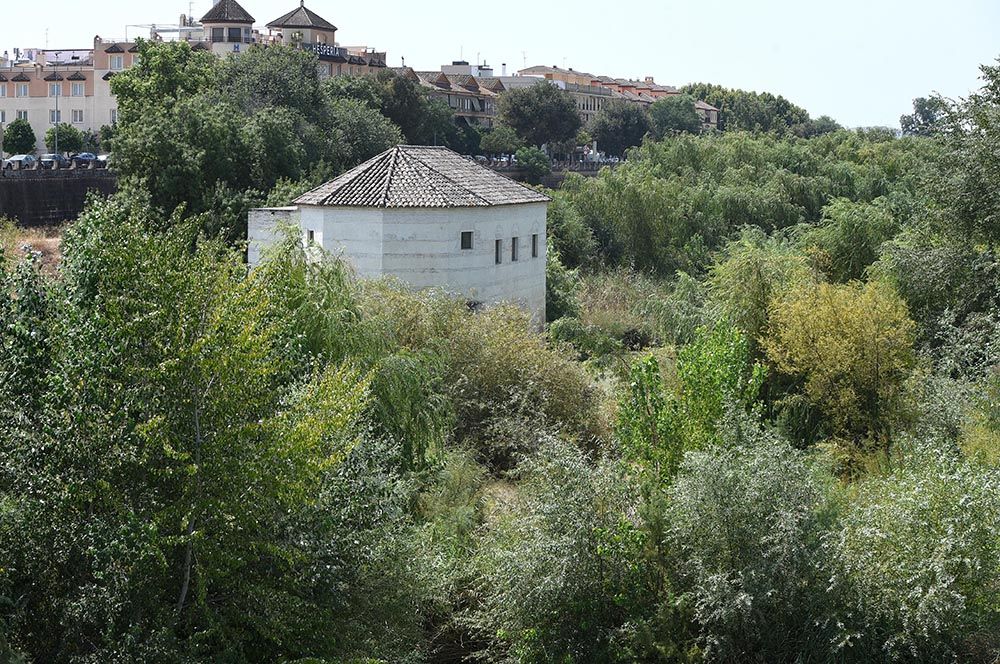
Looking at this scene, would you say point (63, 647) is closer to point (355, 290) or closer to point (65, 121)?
point (355, 290)

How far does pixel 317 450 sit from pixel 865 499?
22.9 ft

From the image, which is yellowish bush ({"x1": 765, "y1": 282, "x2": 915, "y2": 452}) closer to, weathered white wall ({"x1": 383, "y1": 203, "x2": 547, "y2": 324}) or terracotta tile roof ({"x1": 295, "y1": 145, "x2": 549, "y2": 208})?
weathered white wall ({"x1": 383, "y1": 203, "x2": 547, "y2": 324})

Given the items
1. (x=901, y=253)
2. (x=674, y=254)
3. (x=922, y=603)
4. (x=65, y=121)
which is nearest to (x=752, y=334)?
(x=901, y=253)

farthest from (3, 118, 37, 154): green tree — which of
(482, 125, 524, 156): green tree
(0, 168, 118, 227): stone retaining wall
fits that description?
(482, 125, 524, 156): green tree

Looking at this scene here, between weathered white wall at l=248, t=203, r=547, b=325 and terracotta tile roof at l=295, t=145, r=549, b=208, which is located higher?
terracotta tile roof at l=295, t=145, r=549, b=208

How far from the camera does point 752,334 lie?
83.5 ft

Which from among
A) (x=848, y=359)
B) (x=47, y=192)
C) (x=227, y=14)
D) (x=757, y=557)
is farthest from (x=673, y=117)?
(x=757, y=557)

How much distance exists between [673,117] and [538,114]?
19.3 metres

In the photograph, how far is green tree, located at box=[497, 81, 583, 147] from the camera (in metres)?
87.2

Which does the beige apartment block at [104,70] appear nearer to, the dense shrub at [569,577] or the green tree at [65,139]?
the green tree at [65,139]

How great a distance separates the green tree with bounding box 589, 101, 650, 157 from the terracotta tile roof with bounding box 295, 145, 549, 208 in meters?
68.2

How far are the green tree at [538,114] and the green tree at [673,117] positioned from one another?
13587 mm

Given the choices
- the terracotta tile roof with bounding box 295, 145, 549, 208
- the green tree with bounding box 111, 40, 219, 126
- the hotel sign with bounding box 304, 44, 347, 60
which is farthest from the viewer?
the hotel sign with bounding box 304, 44, 347, 60

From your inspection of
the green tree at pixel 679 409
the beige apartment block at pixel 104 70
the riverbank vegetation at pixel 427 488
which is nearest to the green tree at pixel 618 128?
the beige apartment block at pixel 104 70
